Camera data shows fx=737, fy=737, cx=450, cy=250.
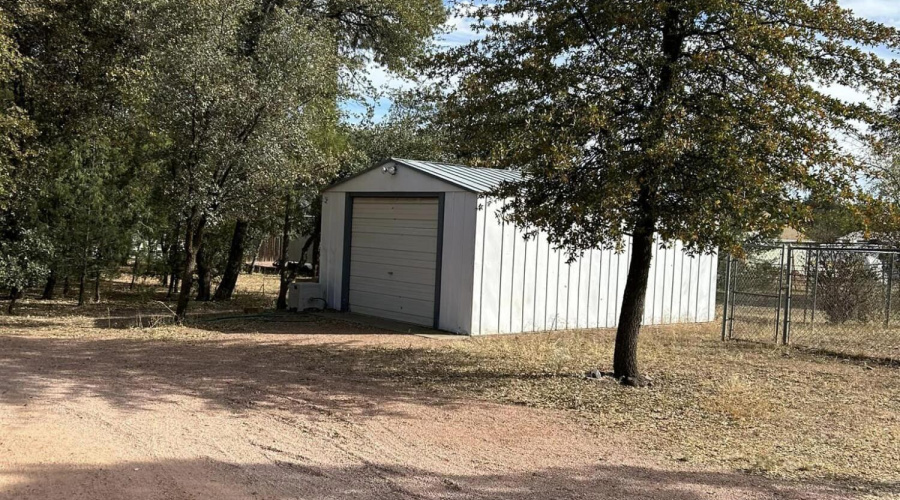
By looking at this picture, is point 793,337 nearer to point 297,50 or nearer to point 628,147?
point 628,147

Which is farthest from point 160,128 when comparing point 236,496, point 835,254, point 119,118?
point 835,254

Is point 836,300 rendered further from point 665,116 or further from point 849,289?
point 665,116

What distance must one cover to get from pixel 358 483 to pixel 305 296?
9837mm

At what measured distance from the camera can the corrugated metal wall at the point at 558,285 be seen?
1205cm

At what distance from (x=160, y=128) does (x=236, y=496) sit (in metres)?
8.59

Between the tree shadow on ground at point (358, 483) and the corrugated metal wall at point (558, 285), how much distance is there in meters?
6.15

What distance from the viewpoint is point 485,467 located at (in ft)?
17.0

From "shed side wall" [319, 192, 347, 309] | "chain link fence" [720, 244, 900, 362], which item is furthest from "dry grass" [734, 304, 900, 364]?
"shed side wall" [319, 192, 347, 309]

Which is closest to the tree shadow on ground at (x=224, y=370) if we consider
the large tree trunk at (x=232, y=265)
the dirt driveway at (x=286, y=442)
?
the dirt driveway at (x=286, y=442)

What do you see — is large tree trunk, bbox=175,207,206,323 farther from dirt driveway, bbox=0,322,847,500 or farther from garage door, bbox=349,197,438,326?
dirt driveway, bbox=0,322,847,500

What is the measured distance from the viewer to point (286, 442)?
5586mm

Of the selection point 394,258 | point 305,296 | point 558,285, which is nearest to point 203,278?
point 305,296

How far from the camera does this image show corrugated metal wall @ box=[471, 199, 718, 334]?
39.5 ft

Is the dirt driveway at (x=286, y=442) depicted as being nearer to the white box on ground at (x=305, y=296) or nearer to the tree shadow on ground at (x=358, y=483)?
the tree shadow on ground at (x=358, y=483)
